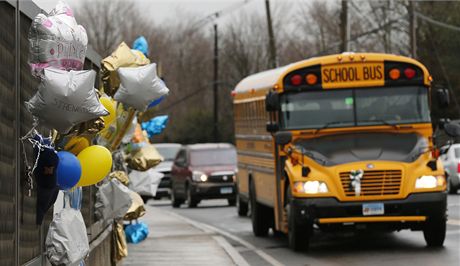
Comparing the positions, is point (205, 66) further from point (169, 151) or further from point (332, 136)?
point (332, 136)

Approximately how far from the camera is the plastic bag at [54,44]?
7492 millimetres

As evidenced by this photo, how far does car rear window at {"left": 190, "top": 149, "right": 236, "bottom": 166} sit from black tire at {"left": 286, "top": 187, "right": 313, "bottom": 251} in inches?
675

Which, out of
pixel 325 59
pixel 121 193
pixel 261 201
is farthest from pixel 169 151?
pixel 121 193

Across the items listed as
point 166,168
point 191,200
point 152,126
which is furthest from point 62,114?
point 166,168

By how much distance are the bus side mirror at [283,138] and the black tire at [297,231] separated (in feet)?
2.13

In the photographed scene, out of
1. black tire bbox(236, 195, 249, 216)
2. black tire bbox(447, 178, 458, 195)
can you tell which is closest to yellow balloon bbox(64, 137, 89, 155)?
black tire bbox(236, 195, 249, 216)

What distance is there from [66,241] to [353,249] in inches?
378

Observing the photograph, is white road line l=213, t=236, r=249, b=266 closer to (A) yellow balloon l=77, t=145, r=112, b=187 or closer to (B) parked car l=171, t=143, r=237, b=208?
(A) yellow balloon l=77, t=145, r=112, b=187

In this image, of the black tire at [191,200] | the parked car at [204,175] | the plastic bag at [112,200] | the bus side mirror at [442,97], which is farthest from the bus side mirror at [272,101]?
the black tire at [191,200]

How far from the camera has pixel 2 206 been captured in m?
6.97

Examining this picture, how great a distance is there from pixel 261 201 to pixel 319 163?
11.7 ft

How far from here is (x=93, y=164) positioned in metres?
8.44

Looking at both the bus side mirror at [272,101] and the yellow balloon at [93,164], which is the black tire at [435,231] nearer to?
the bus side mirror at [272,101]

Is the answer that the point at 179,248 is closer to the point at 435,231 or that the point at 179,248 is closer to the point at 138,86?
the point at 435,231
